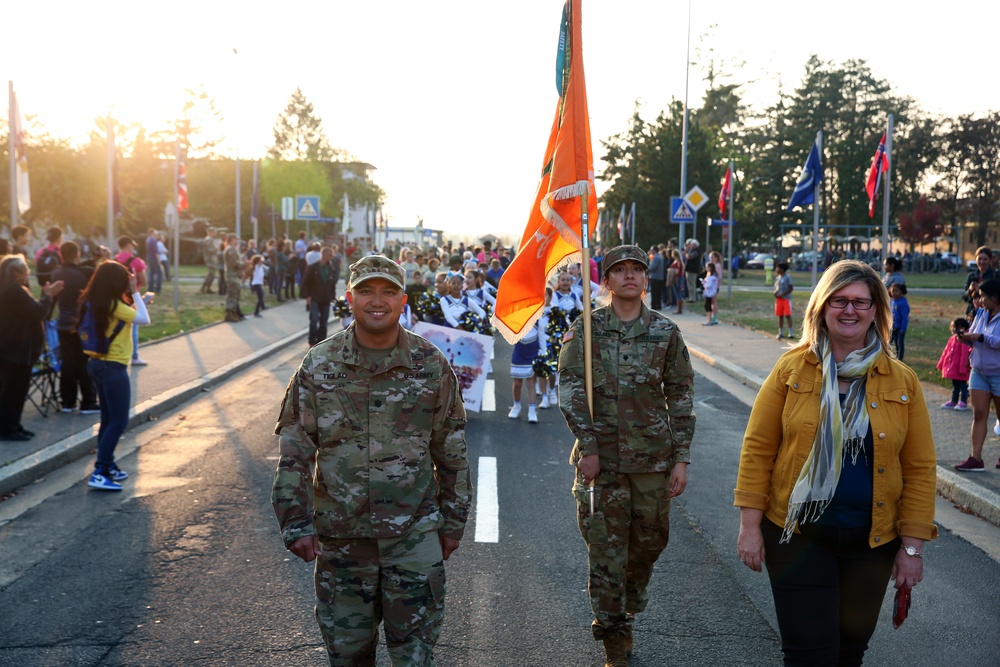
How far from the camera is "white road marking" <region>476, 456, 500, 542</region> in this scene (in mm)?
6891

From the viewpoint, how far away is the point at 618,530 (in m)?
4.50

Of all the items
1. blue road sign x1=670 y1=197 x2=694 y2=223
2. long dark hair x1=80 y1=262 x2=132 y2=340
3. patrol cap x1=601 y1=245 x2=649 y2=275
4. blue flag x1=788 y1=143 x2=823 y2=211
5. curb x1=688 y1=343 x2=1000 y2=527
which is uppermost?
blue flag x1=788 y1=143 x2=823 y2=211

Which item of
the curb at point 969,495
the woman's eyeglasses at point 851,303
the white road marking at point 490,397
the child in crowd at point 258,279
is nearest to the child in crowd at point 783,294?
the white road marking at point 490,397

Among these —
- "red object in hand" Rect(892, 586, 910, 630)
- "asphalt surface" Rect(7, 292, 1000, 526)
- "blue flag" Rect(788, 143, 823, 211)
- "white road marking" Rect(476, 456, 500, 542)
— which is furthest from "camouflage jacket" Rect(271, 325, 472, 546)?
"blue flag" Rect(788, 143, 823, 211)

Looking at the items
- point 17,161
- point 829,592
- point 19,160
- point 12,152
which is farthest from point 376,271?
point 19,160

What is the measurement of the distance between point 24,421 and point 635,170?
4353 cm

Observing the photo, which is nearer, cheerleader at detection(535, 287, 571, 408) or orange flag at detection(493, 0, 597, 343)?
orange flag at detection(493, 0, 597, 343)

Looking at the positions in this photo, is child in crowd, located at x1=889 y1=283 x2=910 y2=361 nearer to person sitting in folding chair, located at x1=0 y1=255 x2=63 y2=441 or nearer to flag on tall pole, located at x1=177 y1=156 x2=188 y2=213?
person sitting in folding chair, located at x1=0 y1=255 x2=63 y2=441

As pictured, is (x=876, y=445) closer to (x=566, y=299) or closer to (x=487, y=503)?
(x=487, y=503)

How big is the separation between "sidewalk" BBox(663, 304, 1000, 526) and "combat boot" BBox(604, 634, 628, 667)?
14.2 ft

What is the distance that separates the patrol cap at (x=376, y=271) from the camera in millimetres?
3520

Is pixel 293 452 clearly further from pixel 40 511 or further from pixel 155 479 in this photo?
pixel 155 479

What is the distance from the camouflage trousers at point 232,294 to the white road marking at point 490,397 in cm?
1089

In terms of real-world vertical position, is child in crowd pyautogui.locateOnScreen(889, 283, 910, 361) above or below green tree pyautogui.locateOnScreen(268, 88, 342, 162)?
below
